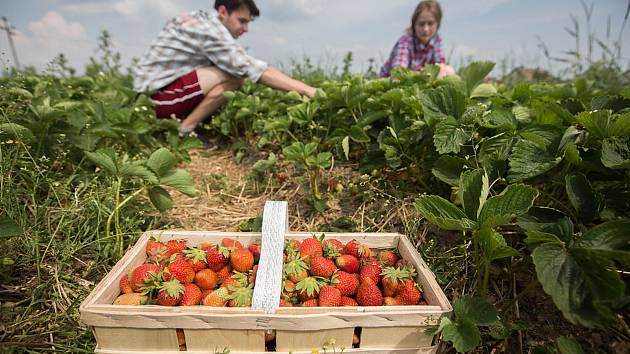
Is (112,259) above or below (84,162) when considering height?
below

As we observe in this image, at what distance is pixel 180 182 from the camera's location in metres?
1.53

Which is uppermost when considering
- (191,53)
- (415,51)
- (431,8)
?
(431,8)

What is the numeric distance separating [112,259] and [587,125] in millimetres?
1867

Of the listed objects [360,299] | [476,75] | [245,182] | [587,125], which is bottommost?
[360,299]

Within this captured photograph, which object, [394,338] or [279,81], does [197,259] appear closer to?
[394,338]

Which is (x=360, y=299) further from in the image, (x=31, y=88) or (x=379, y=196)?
(x=31, y=88)

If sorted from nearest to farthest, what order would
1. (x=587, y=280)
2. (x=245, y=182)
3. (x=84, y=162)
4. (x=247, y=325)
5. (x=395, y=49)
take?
(x=587, y=280) → (x=247, y=325) → (x=84, y=162) → (x=245, y=182) → (x=395, y=49)

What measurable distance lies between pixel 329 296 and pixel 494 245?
49cm

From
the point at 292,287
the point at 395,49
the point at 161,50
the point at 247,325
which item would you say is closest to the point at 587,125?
the point at 292,287

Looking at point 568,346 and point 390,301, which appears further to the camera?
A: point 390,301

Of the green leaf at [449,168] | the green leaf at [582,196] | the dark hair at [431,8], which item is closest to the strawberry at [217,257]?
the green leaf at [449,168]

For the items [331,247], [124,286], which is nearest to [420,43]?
[331,247]

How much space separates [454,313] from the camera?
101cm

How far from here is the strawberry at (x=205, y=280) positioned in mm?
1170
